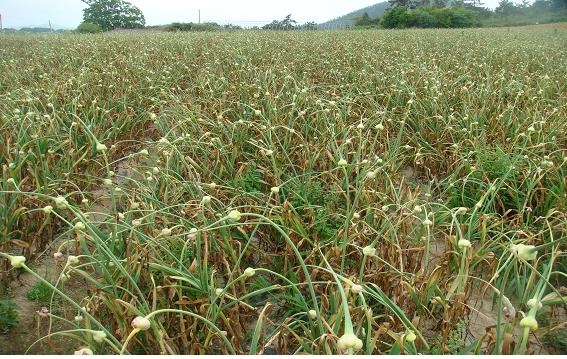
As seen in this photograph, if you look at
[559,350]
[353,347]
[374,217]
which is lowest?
[559,350]

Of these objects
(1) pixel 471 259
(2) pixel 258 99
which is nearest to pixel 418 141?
(2) pixel 258 99

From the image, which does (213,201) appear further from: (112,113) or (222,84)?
(222,84)

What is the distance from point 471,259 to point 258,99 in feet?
9.66

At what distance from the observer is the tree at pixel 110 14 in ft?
87.5

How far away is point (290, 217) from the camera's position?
2.23 meters

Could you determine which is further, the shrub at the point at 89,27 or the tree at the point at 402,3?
the tree at the point at 402,3

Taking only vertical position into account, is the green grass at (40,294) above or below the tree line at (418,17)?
below

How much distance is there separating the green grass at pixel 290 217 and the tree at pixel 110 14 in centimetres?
2430

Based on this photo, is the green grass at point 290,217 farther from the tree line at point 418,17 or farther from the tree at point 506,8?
the tree at point 506,8

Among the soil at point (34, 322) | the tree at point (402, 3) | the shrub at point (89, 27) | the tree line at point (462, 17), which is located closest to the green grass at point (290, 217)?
the soil at point (34, 322)

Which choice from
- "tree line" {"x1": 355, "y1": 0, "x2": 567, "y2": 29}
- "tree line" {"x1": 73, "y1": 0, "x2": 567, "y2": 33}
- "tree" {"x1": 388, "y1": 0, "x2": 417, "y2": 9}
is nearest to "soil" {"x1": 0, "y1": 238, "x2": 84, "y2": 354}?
"tree line" {"x1": 73, "y1": 0, "x2": 567, "y2": 33}

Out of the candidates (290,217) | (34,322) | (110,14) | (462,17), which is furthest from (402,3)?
(34,322)

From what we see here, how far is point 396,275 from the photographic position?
6.48 feet

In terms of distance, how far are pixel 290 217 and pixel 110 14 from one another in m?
28.3
